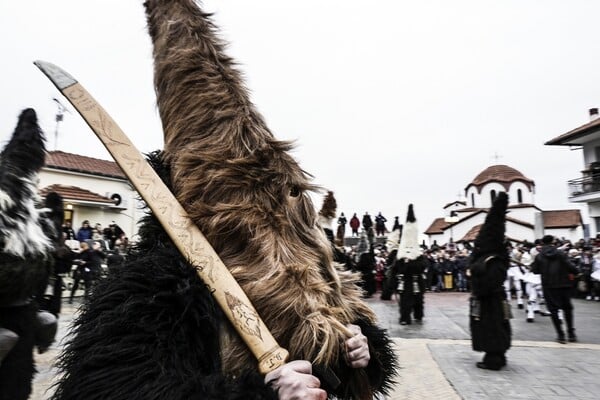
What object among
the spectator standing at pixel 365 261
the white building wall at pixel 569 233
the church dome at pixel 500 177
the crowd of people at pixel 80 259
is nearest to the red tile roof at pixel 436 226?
the church dome at pixel 500 177

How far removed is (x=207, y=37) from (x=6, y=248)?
5.67 ft

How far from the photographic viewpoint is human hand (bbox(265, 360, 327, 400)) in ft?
3.40

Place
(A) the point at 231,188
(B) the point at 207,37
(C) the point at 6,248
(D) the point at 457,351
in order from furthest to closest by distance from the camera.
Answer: (D) the point at 457,351 < (C) the point at 6,248 < (B) the point at 207,37 < (A) the point at 231,188

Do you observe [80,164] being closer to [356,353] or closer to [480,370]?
[480,370]

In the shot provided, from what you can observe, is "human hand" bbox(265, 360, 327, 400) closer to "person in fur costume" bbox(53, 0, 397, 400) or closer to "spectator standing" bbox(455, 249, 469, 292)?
"person in fur costume" bbox(53, 0, 397, 400)

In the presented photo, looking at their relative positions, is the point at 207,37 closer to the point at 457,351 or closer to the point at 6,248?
the point at 6,248

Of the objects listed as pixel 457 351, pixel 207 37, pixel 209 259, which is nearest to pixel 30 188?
pixel 207 37

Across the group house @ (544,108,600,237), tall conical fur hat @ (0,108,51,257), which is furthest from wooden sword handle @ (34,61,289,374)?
house @ (544,108,600,237)

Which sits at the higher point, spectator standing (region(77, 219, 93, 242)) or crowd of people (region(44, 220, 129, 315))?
spectator standing (region(77, 219, 93, 242))

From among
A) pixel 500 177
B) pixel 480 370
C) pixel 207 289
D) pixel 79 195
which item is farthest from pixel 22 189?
pixel 500 177

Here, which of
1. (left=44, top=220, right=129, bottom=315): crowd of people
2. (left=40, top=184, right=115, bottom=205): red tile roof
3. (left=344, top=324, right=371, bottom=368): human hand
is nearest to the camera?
(left=344, top=324, right=371, bottom=368): human hand

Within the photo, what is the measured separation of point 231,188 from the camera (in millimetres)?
1354

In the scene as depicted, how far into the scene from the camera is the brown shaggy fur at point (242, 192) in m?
1.25

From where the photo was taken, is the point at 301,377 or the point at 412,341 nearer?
the point at 301,377
